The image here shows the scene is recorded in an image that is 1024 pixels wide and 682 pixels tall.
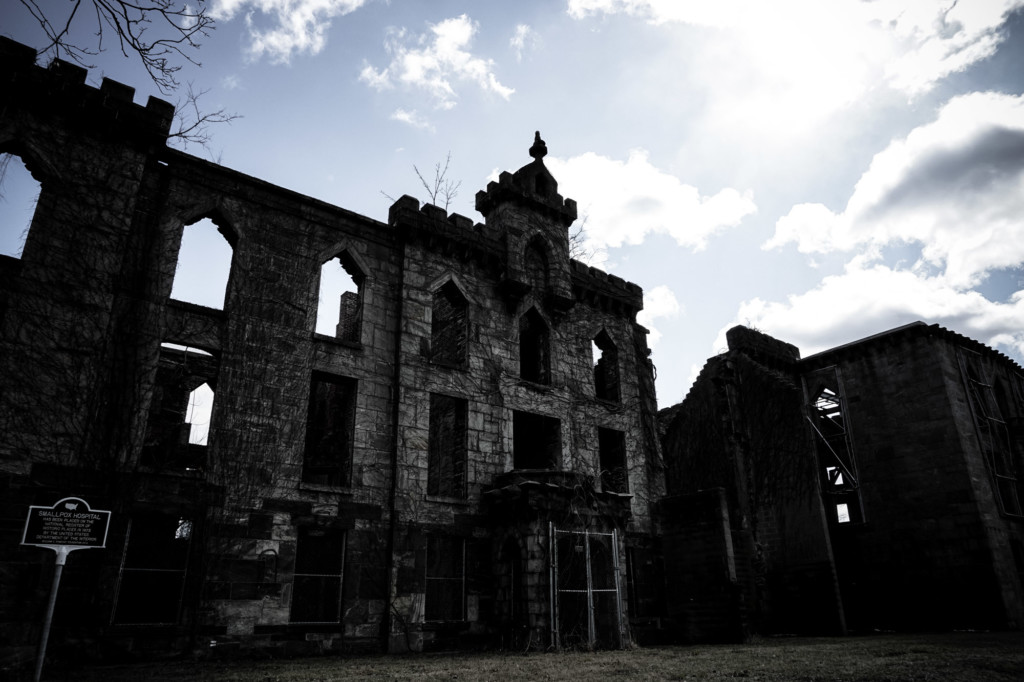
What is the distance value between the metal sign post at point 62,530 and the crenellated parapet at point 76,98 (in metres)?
8.02

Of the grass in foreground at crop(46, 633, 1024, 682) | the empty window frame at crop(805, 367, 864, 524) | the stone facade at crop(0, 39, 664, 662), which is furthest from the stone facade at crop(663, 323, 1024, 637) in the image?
the grass in foreground at crop(46, 633, 1024, 682)

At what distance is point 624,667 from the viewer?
32.2 ft

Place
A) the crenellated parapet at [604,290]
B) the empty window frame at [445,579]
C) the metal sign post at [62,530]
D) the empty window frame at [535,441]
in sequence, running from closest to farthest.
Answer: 1. the metal sign post at [62,530]
2. the empty window frame at [445,579]
3. the empty window frame at [535,441]
4. the crenellated parapet at [604,290]

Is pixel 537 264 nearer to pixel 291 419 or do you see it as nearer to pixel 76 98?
pixel 291 419

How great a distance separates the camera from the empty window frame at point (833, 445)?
24.0 m

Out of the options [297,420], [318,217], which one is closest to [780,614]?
[297,420]

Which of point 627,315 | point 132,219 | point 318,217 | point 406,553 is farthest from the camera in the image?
point 627,315

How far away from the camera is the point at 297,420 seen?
1317 centimetres

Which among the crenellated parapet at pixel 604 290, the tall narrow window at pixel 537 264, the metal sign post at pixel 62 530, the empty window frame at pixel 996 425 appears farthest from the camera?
the empty window frame at pixel 996 425

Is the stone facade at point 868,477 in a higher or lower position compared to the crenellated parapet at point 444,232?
lower

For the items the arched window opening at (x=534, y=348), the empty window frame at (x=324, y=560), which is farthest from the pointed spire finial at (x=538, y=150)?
the empty window frame at (x=324, y=560)

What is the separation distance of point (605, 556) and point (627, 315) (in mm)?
7924

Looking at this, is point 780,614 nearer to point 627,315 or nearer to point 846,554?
point 846,554

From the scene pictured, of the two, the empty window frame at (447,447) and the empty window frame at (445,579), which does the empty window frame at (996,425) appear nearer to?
the empty window frame at (447,447)
